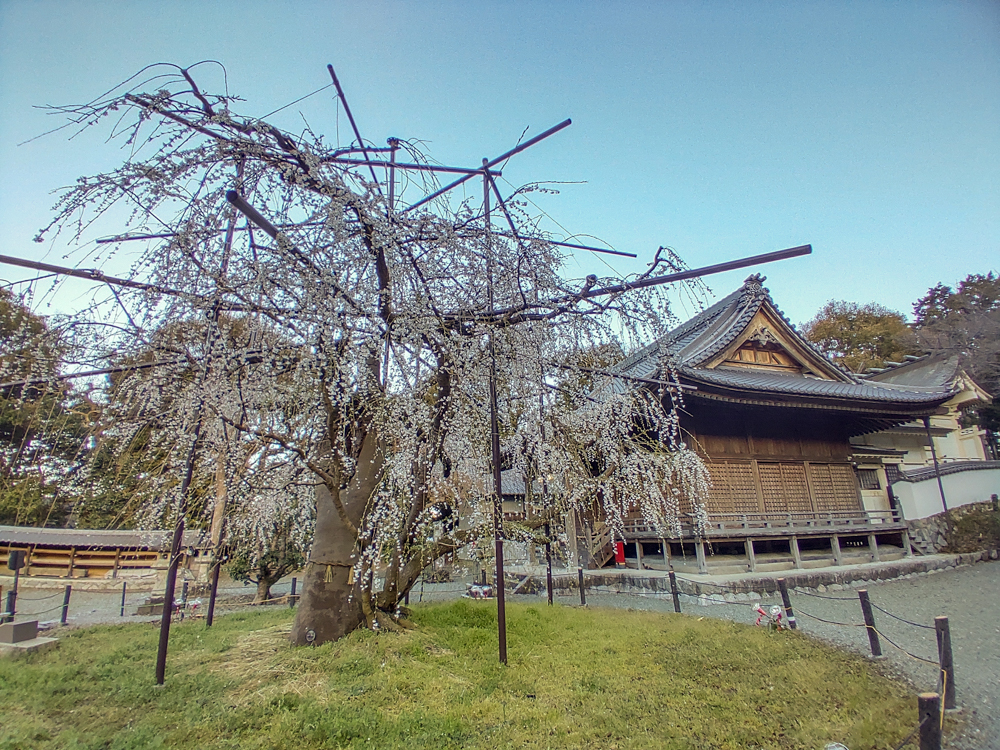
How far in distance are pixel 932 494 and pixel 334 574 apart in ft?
61.5

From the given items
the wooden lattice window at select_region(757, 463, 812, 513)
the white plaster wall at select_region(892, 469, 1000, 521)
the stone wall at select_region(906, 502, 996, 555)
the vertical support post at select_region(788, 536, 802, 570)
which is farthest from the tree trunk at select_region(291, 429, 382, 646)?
the white plaster wall at select_region(892, 469, 1000, 521)

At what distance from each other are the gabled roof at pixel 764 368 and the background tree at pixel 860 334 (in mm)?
20122

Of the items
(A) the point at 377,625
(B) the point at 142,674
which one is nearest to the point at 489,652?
(A) the point at 377,625

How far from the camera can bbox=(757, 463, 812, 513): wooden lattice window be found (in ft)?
40.4

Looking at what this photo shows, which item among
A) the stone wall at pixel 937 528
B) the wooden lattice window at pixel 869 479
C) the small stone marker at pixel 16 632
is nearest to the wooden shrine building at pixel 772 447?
the wooden lattice window at pixel 869 479

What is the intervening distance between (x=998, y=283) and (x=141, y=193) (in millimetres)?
43173

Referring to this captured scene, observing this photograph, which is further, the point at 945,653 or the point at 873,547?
the point at 873,547

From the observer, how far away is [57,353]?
366 centimetres

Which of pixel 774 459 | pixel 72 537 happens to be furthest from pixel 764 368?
pixel 72 537

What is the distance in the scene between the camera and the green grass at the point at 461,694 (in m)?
3.50

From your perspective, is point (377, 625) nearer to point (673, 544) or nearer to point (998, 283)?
point (673, 544)

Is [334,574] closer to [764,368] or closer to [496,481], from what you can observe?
[496,481]

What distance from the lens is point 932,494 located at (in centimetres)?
1531

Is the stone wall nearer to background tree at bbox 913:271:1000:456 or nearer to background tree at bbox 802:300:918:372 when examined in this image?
background tree at bbox 913:271:1000:456
